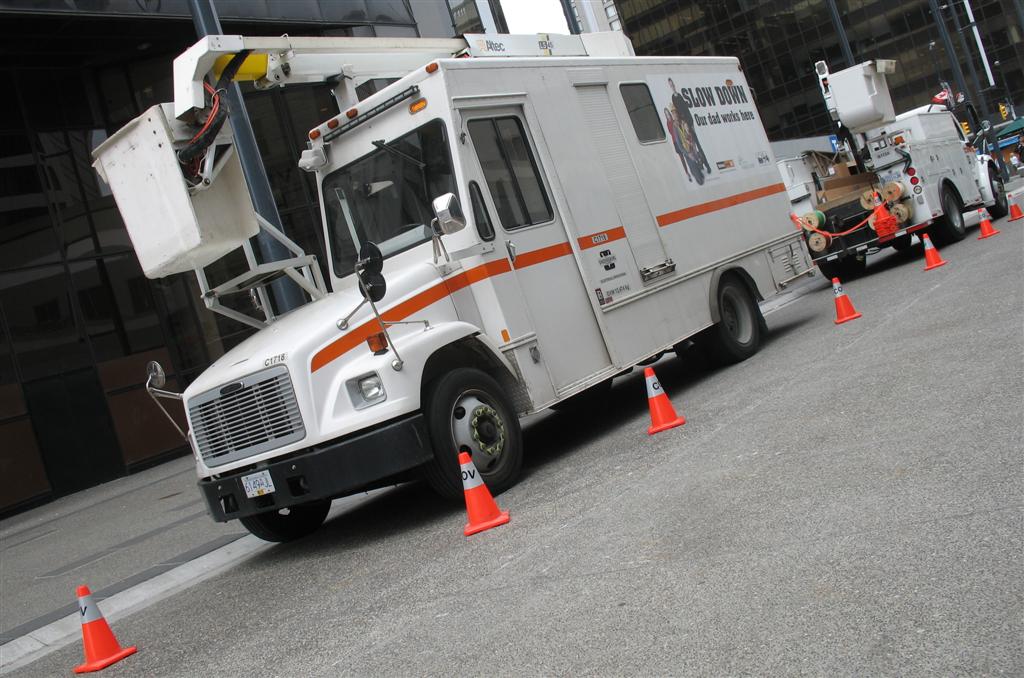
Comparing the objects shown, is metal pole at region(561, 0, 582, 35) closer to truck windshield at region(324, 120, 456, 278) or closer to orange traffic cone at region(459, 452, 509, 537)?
truck windshield at region(324, 120, 456, 278)

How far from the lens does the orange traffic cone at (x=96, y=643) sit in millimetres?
5856

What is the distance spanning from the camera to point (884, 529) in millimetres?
4570

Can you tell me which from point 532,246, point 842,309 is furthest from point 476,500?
point 842,309

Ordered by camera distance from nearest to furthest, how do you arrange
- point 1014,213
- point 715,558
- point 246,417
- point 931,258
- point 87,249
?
point 715,558 < point 246,417 < point 931,258 < point 87,249 < point 1014,213

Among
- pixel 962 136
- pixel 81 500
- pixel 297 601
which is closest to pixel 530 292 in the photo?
pixel 297 601

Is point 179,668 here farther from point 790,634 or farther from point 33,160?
point 33,160

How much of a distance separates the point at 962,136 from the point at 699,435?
1608 centimetres

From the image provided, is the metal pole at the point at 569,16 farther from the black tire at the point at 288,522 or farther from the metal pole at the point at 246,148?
the black tire at the point at 288,522

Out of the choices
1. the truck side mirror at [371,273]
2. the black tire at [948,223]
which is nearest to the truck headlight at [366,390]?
the truck side mirror at [371,273]

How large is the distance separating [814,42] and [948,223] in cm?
7498

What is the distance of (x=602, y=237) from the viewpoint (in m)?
9.14

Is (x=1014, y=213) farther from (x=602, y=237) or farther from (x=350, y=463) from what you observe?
(x=350, y=463)

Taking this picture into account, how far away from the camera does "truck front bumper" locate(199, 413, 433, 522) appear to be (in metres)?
6.76

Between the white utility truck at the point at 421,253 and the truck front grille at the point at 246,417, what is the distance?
1cm
